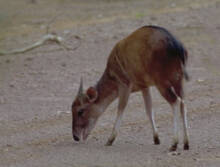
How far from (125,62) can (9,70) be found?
6.17m

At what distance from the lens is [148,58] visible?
9203 mm

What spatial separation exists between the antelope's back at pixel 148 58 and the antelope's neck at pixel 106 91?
0.68 feet

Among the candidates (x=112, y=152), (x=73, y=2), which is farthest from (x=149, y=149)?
(x=73, y=2)

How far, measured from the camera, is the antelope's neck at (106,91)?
10.1m

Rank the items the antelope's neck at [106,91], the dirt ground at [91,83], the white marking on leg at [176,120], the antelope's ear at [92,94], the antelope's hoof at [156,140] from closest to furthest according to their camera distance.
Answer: the white marking on leg at [176,120]
the dirt ground at [91,83]
the antelope's hoof at [156,140]
the antelope's ear at [92,94]
the antelope's neck at [106,91]

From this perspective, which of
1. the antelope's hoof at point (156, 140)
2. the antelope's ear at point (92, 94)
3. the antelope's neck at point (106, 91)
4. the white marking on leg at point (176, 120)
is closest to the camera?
the white marking on leg at point (176, 120)

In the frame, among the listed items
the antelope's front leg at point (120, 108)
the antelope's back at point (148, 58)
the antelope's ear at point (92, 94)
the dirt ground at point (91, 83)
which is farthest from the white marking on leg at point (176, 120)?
the antelope's ear at point (92, 94)

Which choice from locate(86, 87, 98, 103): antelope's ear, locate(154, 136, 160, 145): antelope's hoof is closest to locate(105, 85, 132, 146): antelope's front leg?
locate(86, 87, 98, 103): antelope's ear

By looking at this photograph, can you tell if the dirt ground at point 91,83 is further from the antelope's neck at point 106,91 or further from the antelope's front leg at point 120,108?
the antelope's neck at point 106,91

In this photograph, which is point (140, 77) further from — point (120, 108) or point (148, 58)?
point (120, 108)

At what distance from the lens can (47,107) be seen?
40.8ft

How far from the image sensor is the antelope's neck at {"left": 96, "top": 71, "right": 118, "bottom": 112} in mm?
10086

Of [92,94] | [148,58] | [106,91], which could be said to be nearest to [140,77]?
[148,58]

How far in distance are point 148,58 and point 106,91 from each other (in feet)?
4.02
